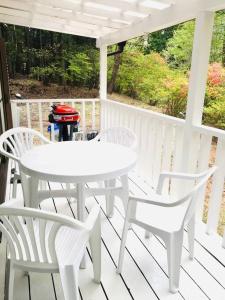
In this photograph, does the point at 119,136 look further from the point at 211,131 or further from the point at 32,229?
the point at 32,229

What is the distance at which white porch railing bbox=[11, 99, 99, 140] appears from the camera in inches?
187

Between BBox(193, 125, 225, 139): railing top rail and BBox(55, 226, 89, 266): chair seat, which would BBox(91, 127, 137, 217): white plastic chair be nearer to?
BBox(193, 125, 225, 139): railing top rail

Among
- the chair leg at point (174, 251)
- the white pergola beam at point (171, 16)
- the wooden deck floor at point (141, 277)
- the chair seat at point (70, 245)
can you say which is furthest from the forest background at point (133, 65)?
the chair seat at point (70, 245)

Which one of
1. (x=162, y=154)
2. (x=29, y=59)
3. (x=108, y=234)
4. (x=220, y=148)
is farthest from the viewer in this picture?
(x=29, y=59)

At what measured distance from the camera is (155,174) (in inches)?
131

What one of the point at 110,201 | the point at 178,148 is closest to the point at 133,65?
the point at 178,148

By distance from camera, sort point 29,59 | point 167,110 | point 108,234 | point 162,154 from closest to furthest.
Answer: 1. point 108,234
2. point 162,154
3. point 167,110
4. point 29,59

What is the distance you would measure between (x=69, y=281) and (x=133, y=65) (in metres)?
8.64

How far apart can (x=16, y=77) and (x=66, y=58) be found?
7.20ft

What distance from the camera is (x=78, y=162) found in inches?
74.5

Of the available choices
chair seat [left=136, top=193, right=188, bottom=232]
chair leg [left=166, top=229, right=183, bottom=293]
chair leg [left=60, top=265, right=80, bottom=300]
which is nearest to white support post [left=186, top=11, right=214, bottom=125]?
chair seat [left=136, top=193, right=188, bottom=232]

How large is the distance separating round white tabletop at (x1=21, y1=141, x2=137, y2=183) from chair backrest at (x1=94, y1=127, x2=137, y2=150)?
1.54 feet

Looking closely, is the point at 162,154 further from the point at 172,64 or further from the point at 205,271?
the point at 172,64

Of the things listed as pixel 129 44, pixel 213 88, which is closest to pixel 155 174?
pixel 213 88
